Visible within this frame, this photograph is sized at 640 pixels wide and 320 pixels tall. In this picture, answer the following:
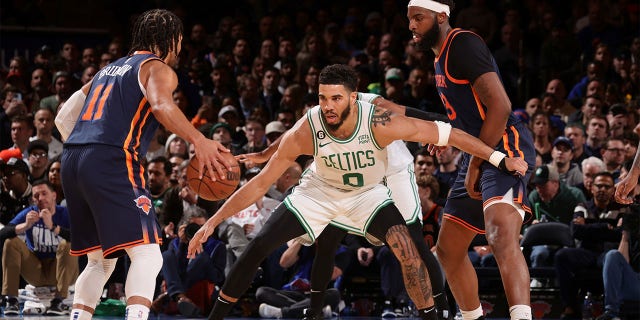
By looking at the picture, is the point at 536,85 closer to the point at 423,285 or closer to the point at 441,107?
the point at 441,107

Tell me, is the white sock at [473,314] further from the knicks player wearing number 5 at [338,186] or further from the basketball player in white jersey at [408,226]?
the basketball player in white jersey at [408,226]

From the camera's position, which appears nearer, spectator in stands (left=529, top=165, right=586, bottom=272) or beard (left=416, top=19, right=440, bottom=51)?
beard (left=416, top=19, right=440, bottom=51)

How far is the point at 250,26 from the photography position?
1576 cm

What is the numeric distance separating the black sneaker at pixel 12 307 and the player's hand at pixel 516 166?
17.6ft

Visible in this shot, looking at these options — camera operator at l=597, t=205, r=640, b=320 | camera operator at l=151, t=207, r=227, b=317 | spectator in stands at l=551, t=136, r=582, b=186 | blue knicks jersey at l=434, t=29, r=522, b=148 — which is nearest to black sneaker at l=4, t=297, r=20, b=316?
camera operator at l=151, t=207, r=227, b=317

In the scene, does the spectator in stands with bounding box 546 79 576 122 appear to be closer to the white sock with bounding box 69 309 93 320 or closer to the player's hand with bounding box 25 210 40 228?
the player's hand with bounding box 25 210 40 228

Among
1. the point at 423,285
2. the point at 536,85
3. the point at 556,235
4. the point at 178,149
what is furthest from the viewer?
the point at 536,85

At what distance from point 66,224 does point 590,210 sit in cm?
514

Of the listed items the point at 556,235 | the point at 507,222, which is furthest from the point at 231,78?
the point at 507,222

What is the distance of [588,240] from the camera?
917 centimetres

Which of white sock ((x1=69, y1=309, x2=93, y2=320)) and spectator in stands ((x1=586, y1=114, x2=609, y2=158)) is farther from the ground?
spectator in stands ((x1=586, y1=114, x2=609, y2=158))

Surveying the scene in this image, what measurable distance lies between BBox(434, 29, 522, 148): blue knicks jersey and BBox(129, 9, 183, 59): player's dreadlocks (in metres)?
1.63

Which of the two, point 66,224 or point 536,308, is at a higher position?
point 66,224

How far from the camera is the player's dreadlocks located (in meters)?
5.48
